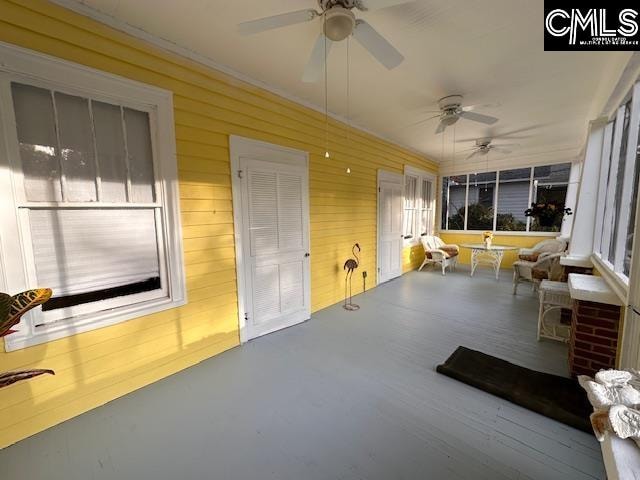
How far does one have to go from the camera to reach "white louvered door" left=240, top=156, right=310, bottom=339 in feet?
9.46

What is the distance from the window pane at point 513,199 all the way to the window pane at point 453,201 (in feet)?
2.73

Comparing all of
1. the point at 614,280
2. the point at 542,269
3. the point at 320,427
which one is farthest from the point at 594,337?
the point at 542,269

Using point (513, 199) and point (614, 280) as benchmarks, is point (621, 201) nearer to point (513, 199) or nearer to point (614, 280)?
point (614, 280)

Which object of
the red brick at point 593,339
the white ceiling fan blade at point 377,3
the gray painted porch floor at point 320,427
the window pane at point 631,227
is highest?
the white ceiling fan blade at point 377,3

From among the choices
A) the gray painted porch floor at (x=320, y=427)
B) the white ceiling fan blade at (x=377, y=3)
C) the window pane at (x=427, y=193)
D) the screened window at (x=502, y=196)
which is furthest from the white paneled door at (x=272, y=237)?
the screened window at (x=502, y=196)

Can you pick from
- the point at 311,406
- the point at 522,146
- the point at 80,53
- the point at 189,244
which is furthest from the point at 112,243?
the point at 522,146

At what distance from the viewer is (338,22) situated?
1621 millimetres

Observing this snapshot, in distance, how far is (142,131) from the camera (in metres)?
2.15

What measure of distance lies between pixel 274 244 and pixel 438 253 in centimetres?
432

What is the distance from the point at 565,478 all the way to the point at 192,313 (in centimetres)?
276

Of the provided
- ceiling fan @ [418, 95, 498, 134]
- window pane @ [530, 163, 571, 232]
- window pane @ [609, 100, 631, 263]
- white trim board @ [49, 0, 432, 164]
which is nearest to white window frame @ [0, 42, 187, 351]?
white trim board @ [49, 0, 432, 164]

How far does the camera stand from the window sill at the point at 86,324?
1.66 metres

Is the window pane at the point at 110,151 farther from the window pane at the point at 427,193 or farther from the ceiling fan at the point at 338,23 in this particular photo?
the window pane at the point at 427,193

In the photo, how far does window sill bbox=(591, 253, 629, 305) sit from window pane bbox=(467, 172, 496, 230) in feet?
14.8
